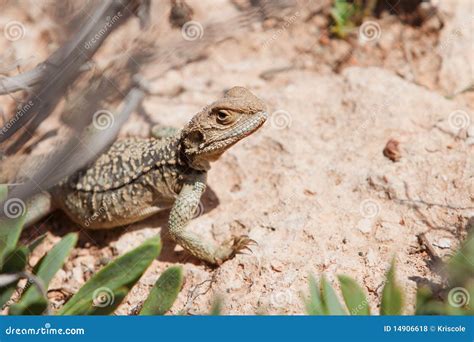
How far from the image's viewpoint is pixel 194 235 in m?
5.02

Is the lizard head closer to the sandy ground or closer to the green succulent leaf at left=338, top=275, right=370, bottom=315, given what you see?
the sandy ground

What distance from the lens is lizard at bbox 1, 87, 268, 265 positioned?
498cm

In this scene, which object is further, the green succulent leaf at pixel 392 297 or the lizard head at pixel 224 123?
the lizard head at pixel 224 123

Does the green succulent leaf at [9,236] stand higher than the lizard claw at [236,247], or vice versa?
the lizard claw at [236,247]

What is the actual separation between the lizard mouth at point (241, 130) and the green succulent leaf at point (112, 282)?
1614 mm

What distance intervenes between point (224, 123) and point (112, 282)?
180 centimetres

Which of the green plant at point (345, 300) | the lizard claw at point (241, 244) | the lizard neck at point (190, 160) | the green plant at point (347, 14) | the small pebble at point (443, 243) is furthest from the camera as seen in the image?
the green plant at point (347, 14)

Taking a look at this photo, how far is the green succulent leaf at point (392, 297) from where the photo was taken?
11.0 ft

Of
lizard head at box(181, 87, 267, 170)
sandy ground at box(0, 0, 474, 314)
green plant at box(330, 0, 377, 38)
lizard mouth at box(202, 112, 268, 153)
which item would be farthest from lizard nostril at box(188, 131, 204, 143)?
green plant at box(330, 0, 377, 38)

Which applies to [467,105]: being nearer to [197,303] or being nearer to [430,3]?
[430,3]

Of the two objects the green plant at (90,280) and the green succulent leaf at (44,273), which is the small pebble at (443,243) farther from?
the green succulent leaf at (44,273)

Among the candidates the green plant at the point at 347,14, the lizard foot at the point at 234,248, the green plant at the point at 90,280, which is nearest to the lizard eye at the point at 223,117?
the lizard foot at the point at 234,248

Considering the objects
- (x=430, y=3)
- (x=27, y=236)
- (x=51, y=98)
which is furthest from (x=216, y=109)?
(x=430, y=3)

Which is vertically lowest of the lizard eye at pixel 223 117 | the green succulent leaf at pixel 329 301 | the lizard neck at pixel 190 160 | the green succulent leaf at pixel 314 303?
the lizard neck at pixel 190 160
